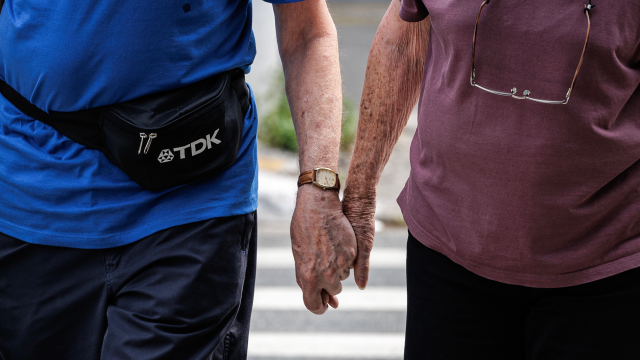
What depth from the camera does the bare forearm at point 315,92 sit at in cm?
198

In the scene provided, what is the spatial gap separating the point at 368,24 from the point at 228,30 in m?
21.1

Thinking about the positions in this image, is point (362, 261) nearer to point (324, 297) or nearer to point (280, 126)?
point (324, 297)

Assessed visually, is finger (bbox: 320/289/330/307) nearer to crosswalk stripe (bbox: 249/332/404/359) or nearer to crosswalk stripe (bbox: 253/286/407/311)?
crosswalk stripe (bbox: 249/332/404/359)

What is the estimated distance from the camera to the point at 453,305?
175cm

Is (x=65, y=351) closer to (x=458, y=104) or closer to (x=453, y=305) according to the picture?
(x=453, y=305)

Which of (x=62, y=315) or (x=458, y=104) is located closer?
(x=458, y=104)

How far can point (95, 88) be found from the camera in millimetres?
1651

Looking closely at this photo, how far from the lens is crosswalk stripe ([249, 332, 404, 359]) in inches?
160

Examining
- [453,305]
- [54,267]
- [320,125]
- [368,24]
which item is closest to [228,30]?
[320,125]

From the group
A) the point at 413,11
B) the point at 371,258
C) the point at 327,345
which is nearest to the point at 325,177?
the point at 413,11

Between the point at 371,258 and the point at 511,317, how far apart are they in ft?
12.1

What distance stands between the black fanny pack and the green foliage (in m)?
5.25

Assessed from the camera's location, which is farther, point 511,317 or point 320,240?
point 320,240

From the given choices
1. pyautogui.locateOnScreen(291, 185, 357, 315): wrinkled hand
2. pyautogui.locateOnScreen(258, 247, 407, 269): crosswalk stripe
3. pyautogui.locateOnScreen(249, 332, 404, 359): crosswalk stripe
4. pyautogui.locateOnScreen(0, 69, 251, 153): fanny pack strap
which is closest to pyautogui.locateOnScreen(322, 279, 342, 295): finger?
pyautogui.locateOnScreen(291, 185, 357, 315): wrinkled hand
